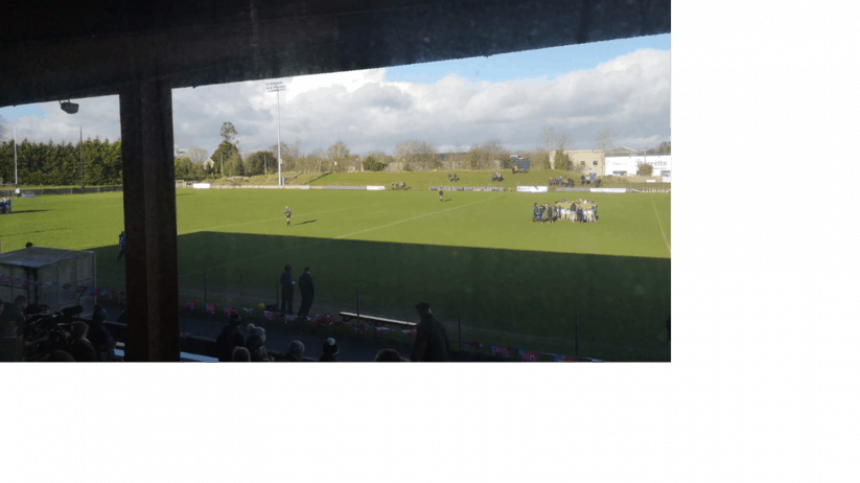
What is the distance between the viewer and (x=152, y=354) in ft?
20.6

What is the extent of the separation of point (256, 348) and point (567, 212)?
25.2 m

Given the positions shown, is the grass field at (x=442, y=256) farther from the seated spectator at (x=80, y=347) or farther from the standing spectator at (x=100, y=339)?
the seated spectator at (x=80, y=347)

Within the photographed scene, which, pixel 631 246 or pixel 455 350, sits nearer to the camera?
pixel 455 350

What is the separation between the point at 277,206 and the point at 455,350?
3114cm

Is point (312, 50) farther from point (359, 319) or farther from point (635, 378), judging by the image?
point (635, 378)

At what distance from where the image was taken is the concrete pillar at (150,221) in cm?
598

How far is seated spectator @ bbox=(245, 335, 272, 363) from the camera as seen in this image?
479 cm

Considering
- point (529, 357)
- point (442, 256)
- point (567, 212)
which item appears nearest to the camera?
point (529, 357)

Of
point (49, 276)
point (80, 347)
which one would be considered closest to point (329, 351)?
point (80, 347)

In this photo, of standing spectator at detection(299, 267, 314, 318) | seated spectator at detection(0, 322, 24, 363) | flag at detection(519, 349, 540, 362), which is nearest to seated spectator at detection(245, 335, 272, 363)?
seated spectator at detection(0, 322, 24, 363)

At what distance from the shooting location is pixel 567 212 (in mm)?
28359

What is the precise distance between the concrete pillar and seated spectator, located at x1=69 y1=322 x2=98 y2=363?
162 centimetres

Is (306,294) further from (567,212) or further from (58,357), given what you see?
(567,212)

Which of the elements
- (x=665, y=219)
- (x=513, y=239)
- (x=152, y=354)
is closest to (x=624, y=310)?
(x=152, y=354)
